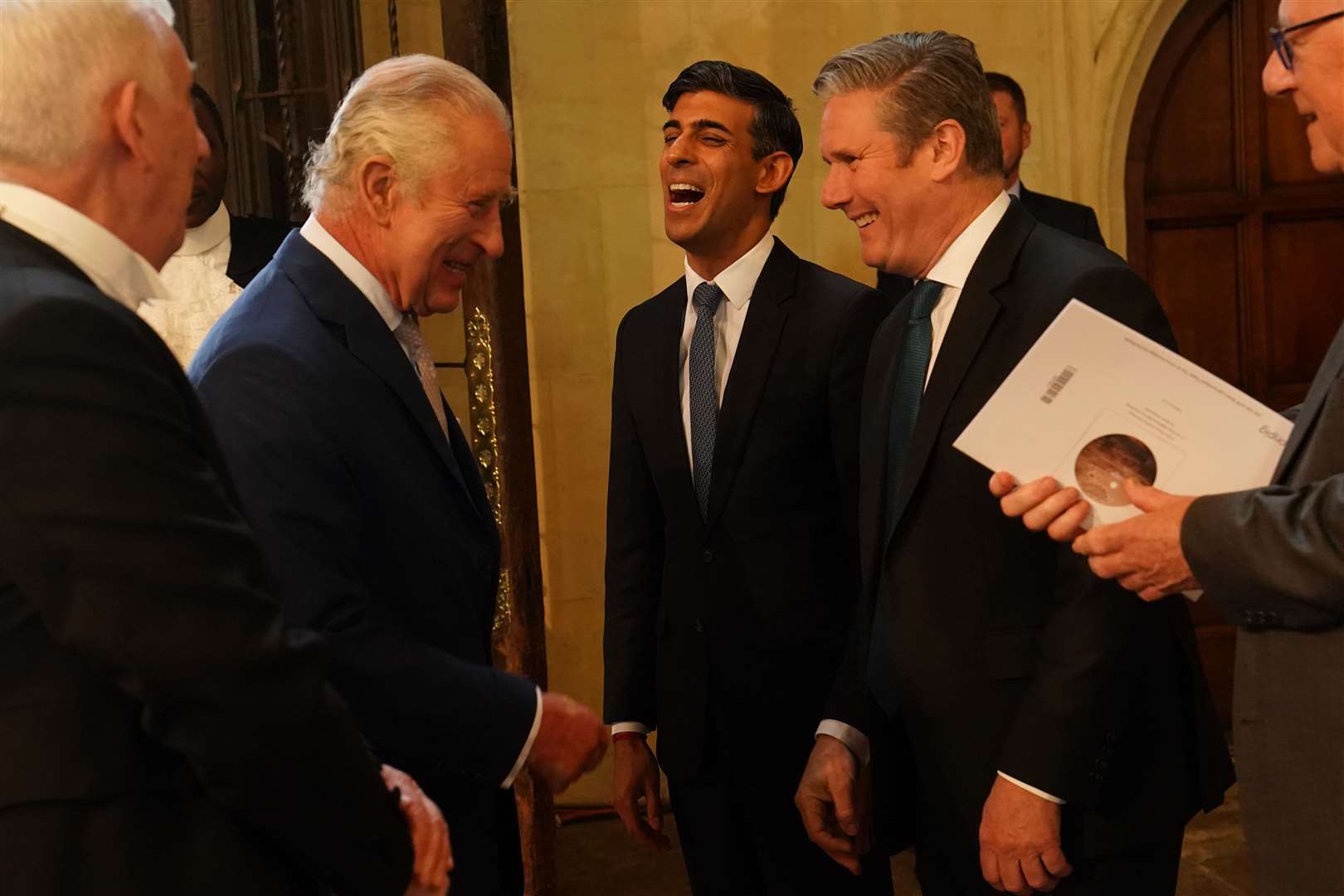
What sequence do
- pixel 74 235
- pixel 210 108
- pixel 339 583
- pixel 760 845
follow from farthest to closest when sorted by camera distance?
pixel 210 108, pixel 760 845, pixel 339 583, pixel 74 235

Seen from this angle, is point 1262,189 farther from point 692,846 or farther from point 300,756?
point 300,756

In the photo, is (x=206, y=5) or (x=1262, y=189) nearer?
(x=206, y=5)

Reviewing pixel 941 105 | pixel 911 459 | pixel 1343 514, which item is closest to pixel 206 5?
pixel 941 105

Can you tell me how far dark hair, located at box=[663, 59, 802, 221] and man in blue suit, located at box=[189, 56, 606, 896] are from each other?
788 mm

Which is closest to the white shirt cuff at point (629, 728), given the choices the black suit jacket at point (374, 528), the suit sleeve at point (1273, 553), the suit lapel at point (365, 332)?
the black suit jacket at point (374, 528)

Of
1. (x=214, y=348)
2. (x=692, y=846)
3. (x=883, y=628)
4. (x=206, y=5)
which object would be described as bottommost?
(x=692, y=846)

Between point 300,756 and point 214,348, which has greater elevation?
point 214,348

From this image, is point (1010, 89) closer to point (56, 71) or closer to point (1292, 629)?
point (1292, 629)

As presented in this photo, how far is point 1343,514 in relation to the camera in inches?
59.7

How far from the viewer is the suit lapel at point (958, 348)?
2041mm

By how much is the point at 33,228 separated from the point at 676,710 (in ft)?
5.14

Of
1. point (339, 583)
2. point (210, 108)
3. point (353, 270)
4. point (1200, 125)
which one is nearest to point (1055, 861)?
point (339, 583)

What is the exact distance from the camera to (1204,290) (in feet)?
16.1

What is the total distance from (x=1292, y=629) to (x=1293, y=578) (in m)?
0.08
